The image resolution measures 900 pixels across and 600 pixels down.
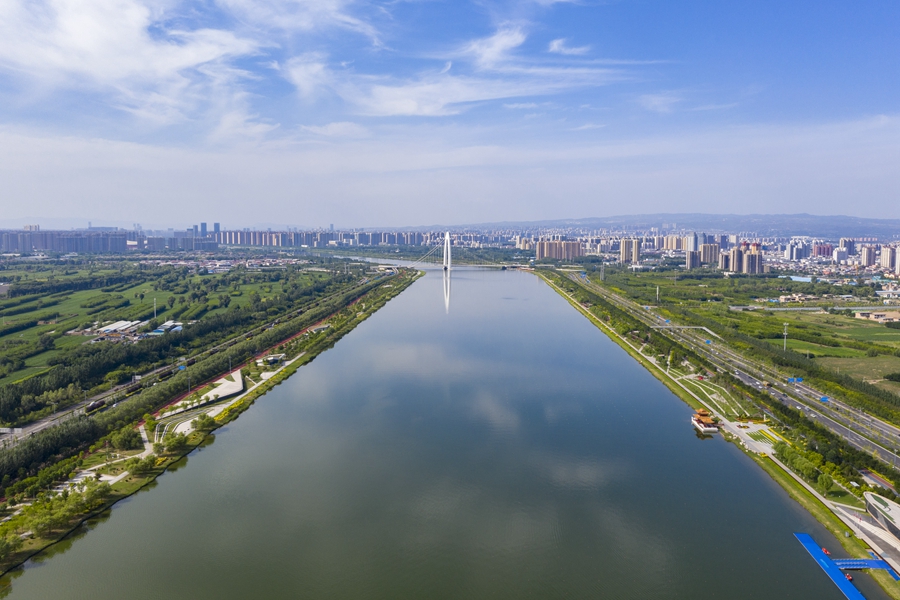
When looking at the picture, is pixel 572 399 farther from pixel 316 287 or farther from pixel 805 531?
pixel 316 287

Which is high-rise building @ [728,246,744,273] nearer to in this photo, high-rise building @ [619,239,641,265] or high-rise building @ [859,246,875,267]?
high-rise building @ [619,239,641,265]

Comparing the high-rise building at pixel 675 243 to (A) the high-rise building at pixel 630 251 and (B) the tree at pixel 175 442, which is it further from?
(B) the tree at pixel 175 442

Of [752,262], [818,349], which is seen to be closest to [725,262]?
[752,262]

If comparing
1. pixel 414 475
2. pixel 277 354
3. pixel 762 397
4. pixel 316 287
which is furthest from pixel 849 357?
pixel 316 287

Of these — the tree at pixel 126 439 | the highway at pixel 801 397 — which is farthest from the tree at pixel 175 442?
the highway at pixel 801 397

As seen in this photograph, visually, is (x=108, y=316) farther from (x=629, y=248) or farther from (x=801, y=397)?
(x=629, y=248)
